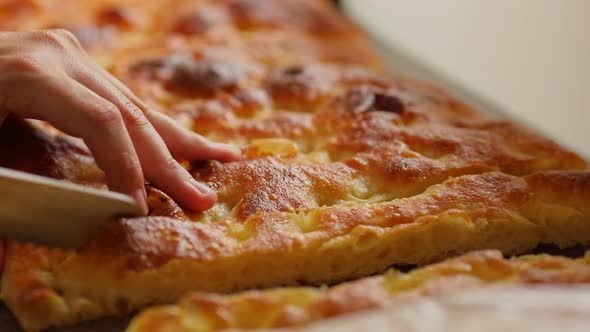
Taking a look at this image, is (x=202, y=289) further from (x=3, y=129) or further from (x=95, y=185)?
(x=3, y=129)

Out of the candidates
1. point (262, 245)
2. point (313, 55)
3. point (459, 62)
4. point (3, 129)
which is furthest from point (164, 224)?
point (459, 62)

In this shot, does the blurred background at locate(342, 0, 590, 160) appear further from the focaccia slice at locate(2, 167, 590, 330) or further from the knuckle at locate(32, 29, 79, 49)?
the knuckle at locate(32, 29, 79, 49)

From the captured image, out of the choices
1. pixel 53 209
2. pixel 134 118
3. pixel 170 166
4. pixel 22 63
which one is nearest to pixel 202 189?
pixel 170 166

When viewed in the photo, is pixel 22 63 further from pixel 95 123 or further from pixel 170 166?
pixel 170 166

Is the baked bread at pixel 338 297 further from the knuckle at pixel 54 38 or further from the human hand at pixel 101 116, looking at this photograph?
the knuckle at pixel 54 38

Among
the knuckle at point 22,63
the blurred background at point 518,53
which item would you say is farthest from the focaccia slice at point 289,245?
the blurred background at point 518,53

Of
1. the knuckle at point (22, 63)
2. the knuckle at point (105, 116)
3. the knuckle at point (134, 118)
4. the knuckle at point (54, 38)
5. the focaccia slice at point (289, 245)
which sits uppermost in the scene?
the knuckle at point (54, 38)
